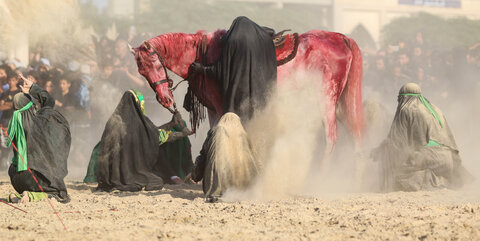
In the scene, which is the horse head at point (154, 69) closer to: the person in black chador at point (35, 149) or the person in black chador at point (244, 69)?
the person in black chador at point (244, 69)

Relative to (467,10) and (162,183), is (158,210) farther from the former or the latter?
(467,10)

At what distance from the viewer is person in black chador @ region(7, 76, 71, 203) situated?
7445 mm

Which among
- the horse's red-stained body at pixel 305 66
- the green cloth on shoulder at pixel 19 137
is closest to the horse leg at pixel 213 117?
the horse's red-stained body at pixel 305 66

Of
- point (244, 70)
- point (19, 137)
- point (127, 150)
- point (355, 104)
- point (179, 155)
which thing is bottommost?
point (179, 155)

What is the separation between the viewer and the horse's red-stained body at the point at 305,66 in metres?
8.14

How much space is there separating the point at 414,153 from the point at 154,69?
306 cm

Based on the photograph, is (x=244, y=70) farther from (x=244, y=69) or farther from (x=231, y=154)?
(x=231, y=154)

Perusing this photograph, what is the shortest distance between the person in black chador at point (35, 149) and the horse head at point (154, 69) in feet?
3.47

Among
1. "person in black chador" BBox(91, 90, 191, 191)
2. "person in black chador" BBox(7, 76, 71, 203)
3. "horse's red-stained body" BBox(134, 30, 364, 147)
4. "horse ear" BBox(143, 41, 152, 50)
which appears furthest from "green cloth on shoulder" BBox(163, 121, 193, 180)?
"person in black chador" BBox(7, 76, 71, 203)

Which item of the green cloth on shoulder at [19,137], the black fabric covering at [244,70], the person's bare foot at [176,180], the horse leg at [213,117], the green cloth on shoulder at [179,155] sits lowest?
the person's bare foot at [176,180]

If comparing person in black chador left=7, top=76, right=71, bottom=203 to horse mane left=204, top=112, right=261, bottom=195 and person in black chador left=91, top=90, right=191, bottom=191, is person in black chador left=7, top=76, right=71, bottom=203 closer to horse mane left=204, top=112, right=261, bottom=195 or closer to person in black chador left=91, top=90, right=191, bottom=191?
person in black chador left=91, top=90, right=191, bottom=191

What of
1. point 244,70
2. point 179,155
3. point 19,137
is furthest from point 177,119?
point 19,137

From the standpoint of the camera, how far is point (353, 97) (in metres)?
8.83

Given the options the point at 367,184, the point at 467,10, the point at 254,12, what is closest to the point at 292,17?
the point at 254,12
